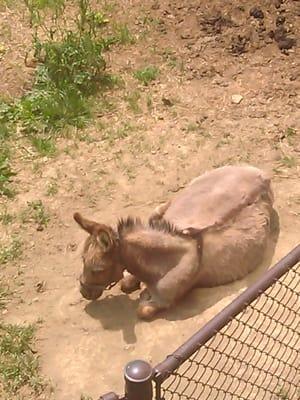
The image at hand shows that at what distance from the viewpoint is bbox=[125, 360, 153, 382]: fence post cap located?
295cm

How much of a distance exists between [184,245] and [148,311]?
0.49 metres

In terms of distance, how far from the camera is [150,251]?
5301 mm

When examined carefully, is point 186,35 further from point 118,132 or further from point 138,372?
point 138,372

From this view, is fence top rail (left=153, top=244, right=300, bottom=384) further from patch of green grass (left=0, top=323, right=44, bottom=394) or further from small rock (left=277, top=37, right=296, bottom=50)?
small rock (left=277, top=37, right=296, bottom=50)

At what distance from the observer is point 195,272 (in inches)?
210

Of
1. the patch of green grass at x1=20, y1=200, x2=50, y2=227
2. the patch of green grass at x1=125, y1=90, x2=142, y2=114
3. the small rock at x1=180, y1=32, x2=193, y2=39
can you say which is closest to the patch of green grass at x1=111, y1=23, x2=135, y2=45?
the small rock at x1=180, y1=32, x2=193, y2=39

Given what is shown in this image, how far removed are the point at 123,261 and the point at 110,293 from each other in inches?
17.1

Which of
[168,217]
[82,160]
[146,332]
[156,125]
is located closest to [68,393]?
[146,332]

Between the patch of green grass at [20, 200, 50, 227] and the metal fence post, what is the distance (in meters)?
3.37

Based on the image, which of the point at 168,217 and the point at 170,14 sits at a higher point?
the point at 170,14

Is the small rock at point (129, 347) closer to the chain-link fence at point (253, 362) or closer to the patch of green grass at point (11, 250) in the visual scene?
the chain-link fence at point (253, 362)

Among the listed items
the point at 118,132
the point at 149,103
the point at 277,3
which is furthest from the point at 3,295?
the point at 277,3

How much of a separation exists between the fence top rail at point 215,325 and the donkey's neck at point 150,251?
5.45 feet

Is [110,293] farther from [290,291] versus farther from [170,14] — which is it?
[170,14]
